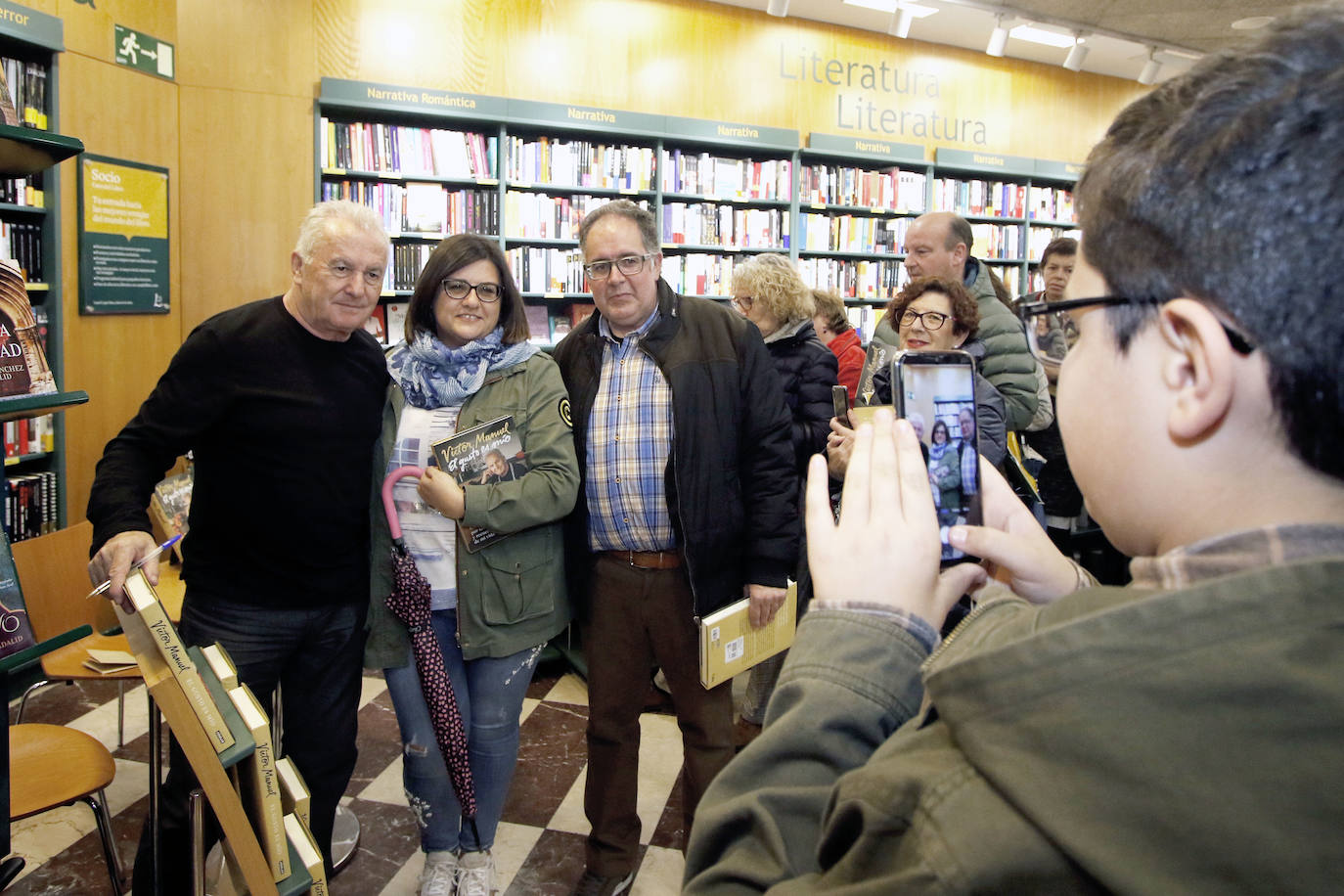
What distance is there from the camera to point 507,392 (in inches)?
83.5

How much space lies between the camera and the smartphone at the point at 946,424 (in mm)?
860

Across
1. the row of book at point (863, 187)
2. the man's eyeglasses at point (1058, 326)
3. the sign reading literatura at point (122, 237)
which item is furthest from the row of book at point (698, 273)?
the man's eyeglasses at point (1058, 326)

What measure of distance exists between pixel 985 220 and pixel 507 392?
19.6ft

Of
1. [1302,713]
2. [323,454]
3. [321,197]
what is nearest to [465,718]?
[323,454]

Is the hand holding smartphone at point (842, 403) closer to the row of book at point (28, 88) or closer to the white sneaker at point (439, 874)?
the white sneaker at point (439, 874)

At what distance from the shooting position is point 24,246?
12.5 feet

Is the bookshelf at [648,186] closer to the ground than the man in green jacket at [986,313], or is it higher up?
higher up

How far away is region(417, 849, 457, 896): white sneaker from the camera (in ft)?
6.86

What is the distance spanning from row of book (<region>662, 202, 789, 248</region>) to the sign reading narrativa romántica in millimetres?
1111

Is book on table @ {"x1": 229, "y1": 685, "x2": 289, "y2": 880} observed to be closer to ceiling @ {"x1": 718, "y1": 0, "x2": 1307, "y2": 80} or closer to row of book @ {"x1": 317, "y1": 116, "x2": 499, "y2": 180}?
row of book @ {"x1": 317, "y1": 116, "x2": 499, "y2": 180}

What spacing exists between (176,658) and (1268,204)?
54.8 inches

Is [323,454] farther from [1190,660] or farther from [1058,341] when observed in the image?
[1190,660]

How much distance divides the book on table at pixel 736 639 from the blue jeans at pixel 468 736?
46 centimetres

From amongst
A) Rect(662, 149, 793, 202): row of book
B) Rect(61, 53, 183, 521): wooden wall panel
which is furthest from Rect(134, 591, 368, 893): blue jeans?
Rect(662, 149, 793, 202): row of book
